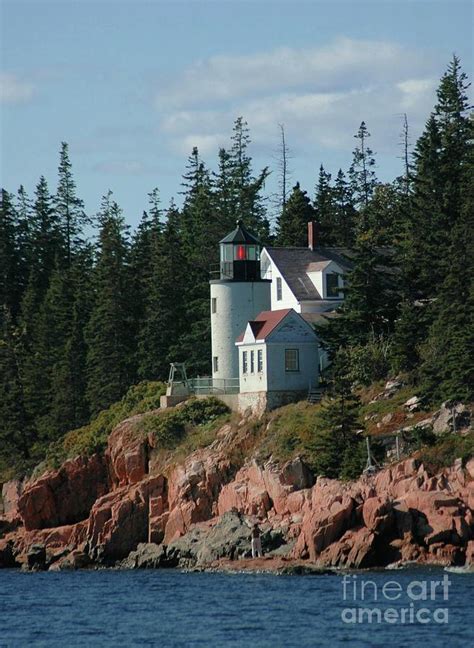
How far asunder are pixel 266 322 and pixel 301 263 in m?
7.17

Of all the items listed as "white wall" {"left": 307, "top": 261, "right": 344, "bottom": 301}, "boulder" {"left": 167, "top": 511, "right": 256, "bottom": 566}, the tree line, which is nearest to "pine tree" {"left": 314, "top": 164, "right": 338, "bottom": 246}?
the tree line

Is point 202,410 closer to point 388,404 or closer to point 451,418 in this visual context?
point 388,404

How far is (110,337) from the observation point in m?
78.7

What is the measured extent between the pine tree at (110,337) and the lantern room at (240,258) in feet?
42.8

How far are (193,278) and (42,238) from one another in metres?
29.1

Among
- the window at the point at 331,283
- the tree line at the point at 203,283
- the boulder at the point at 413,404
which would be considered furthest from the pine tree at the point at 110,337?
the boulder at the point at 413,404

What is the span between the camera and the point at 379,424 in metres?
55.8

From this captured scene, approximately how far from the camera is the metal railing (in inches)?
2505

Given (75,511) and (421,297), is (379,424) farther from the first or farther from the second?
(75,511)

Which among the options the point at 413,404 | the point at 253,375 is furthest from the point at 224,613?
the point at 253,375

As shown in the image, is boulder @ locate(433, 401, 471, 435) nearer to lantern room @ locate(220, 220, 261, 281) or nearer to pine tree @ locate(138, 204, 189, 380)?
lantern room @ locate(220, 220, 261, 281)

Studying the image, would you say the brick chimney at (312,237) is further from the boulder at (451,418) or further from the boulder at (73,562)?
the boulder at (73,562)

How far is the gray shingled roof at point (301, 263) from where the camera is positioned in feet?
218

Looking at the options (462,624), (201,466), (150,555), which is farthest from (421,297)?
(462,624)
